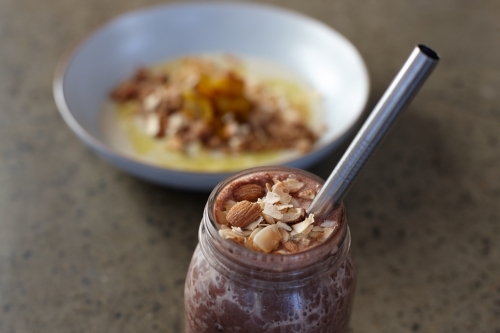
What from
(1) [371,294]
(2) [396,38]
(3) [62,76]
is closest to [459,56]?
(2) [396,38]

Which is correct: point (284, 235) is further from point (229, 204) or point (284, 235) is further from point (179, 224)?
point (179, 224)

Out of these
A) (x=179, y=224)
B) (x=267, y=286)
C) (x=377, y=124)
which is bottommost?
(x=179, y=224)

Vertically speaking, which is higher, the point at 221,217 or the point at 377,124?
the point at 377,124

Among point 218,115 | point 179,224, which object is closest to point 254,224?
point 179,224

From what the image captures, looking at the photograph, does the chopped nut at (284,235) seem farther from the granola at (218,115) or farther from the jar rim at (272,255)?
the granola at (218,115)

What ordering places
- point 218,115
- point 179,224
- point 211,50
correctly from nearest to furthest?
point 179,224 < point 218,115 < point 211,50

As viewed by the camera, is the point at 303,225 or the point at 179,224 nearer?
the point at 303,225

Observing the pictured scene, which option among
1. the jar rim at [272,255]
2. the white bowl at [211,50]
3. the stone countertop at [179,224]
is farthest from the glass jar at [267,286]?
the white bowl at [211,50]
